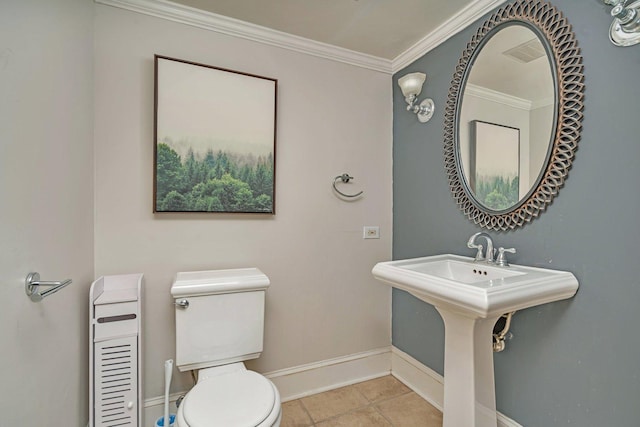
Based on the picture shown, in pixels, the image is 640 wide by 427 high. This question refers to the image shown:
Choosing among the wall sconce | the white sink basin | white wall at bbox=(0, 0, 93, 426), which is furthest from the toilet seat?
the wall sconce

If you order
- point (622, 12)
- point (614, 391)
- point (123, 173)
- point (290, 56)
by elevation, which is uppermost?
point (290, 56)

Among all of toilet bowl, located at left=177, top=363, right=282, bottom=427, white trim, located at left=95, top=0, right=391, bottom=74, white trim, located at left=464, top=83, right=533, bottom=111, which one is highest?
white trim, located at left=95, top=0, right=391, bottom=74

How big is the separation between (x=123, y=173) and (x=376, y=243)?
66.0 inches

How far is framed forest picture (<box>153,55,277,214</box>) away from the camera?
167 cm

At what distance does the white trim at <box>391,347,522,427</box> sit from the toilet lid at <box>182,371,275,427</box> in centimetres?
114

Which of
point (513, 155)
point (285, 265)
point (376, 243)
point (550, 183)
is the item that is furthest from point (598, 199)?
point (285, 265)

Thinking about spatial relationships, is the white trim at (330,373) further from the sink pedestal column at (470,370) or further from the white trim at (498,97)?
the white trim at (498,97)

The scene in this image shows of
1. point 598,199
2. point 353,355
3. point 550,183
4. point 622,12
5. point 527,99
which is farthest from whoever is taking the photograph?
point 353,355

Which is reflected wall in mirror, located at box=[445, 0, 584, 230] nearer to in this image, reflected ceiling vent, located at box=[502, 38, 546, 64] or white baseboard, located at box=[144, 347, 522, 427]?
reflected ceiling vent, located at box=[502, 38, 546, 64]

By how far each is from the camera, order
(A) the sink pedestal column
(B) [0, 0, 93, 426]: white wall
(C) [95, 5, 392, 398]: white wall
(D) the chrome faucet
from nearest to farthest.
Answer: (B) [0, 0, 93, 426]: white wall
(A) the sink pedestal column
(D) the chrome faucet
(C) [95, 5, 392, 398]: white wall

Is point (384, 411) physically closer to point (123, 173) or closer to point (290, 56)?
point (123, 173)

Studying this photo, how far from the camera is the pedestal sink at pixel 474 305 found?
3.51ft

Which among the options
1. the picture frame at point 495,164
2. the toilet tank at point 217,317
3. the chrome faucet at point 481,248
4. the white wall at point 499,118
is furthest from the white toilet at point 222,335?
the white wall at point 499,118

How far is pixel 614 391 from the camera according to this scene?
44.8 inches
